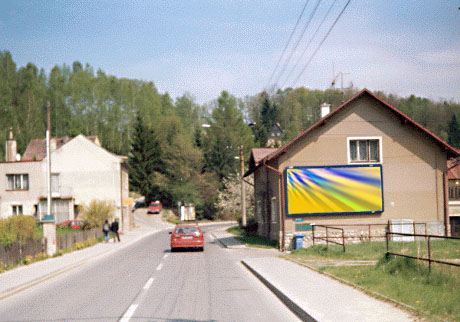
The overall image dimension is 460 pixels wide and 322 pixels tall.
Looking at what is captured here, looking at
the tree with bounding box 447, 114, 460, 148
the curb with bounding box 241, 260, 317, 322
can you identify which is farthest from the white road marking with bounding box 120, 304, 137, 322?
the tree with bounding box 447, 114, 460, 148

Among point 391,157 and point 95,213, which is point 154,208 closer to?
point 95,213

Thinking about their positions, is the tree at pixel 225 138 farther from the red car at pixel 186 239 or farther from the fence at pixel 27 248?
the red car at pixel 186 239

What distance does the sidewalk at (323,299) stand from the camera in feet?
26.0

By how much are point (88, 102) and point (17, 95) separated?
36.2ft

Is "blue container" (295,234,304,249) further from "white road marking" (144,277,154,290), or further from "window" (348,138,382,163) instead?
"white road marking" (144,277,154,290)

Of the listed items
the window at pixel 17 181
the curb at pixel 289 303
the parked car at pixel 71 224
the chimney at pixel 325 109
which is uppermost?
the chimney at pixel 325 109

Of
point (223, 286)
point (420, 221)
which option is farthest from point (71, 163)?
point (223, 286)

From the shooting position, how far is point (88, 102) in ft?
271

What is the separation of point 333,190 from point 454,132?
2265 cm

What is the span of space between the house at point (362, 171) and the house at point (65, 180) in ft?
107

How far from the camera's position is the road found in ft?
29.9

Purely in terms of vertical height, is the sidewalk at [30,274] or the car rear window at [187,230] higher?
the car rear window at [187,230]

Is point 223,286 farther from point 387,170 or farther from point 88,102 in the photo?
point 88,102

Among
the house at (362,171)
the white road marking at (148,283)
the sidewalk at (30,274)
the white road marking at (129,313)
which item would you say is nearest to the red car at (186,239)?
the house at (362,171)
